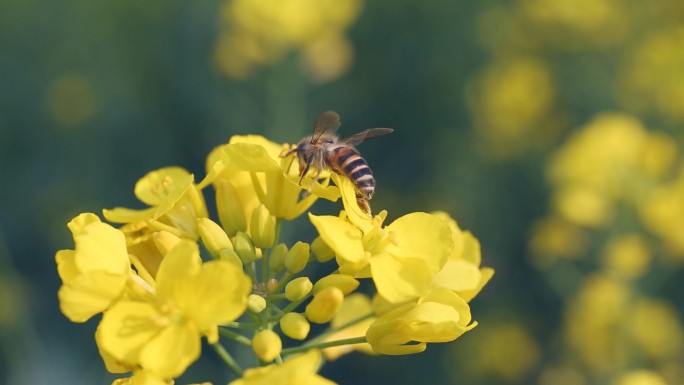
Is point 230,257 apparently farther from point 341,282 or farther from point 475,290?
point 475,290

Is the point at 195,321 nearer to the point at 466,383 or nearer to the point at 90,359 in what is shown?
the point at 90,359

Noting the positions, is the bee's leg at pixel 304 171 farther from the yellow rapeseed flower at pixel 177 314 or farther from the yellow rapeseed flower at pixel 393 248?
the yellow rapeseed flower at pixel 177 314

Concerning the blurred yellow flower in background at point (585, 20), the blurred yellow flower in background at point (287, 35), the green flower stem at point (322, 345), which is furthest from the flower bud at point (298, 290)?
the blurred yellow flower in background at point (585, 20)

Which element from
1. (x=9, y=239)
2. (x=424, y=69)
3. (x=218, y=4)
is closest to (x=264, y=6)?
(x=218, y=4)

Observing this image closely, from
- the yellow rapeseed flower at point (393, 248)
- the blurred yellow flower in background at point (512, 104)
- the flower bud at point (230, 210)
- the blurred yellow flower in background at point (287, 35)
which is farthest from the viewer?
the blurred yellow flower in background at point (512, 104)

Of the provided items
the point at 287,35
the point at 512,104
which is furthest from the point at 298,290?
the point at 512,104

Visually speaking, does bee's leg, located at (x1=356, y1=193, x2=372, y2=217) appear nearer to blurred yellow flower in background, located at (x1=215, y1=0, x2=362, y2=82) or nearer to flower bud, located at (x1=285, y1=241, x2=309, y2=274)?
flower bud, located at (x1=285, y1=241, x2=309, y2=274)

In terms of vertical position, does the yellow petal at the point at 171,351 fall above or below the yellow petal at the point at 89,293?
below
